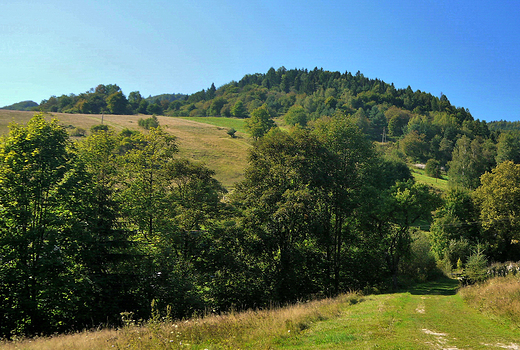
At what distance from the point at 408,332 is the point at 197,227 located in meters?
17.3

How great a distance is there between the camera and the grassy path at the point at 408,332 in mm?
9102

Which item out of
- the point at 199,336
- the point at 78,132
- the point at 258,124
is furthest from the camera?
the point at 258,124

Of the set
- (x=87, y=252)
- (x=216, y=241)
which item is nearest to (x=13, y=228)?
(x=87, y=252)

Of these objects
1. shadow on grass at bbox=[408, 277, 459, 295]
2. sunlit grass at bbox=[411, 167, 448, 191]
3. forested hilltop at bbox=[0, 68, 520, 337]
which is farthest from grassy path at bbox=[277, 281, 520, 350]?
sunlit grass at bbox=[411, 167, 448, 191]

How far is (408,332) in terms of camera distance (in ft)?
34.8

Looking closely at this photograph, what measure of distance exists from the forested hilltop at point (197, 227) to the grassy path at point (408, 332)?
5533 millimetres

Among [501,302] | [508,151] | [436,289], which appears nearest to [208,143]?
[436,289]

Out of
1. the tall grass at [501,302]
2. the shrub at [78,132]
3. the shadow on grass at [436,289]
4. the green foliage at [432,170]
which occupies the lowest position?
the shadow on grass at [436,289]

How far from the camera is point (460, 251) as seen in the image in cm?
4125

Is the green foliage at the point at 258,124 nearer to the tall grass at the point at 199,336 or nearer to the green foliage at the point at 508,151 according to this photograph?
the green foliage at the point at 508,151

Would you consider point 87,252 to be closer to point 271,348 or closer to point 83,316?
point 83,316

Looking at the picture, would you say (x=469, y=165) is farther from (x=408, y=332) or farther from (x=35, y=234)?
(x=35, y=234)

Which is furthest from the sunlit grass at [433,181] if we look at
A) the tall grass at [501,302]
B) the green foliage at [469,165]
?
the tall grass at [501,302]

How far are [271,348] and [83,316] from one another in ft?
42.0
